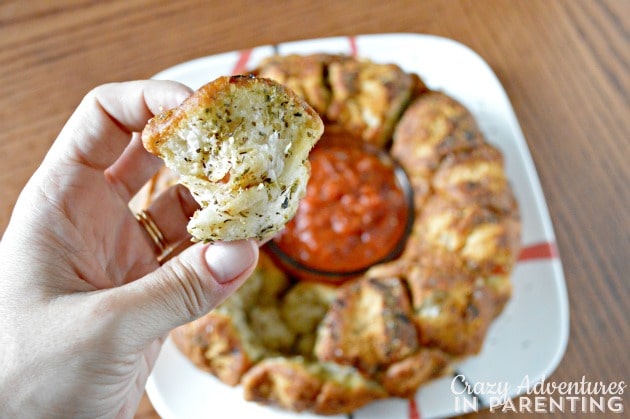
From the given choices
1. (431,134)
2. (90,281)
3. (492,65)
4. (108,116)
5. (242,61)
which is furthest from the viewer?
(492,65)

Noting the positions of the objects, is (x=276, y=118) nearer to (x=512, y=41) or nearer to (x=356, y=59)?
(x=356, y=59)

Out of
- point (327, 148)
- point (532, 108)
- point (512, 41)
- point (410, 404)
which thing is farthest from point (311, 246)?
point (512, 41)

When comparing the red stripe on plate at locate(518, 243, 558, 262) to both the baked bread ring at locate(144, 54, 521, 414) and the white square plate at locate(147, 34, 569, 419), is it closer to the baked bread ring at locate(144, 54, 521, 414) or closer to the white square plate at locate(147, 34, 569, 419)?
the white square plate at locate(147, 34, 569, 419)

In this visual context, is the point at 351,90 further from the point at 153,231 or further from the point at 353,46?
the point at 153,231

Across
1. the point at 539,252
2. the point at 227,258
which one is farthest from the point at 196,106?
the point at 539,252

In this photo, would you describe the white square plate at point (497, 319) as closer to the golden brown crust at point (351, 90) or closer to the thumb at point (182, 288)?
the golden brown crust at point (351, 90)

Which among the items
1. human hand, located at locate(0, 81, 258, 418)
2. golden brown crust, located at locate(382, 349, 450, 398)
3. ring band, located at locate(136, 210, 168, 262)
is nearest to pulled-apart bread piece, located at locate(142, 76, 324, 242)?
human hand, located at locate(0, 81, 258, 418)
